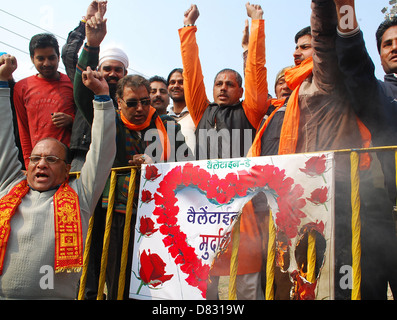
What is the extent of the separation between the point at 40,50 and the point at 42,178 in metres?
1.82

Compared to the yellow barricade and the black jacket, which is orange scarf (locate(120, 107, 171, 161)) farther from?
the black jacket

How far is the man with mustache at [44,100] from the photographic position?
12.2 feet

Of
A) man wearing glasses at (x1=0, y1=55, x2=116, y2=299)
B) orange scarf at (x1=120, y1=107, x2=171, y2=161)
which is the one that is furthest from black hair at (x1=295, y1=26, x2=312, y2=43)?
man wearing glasses at (x1=0, y1=55, x2=116, y2=299)

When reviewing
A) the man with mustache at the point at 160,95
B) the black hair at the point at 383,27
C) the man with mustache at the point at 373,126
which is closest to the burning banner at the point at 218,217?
the man with mustache at the point at 373,126

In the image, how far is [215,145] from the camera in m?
3.57

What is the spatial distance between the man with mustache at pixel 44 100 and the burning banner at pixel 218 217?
1.13m

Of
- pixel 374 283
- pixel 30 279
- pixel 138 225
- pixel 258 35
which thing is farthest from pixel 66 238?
pixel 258 35

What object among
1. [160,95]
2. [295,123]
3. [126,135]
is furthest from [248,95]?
[160,95]

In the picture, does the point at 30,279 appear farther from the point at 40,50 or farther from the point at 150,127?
the point at 40,50

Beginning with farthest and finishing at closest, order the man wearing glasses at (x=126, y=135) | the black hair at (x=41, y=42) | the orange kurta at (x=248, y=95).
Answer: the black hair at (x=41, y=42) → the man wearing glasses at (x=126, y=135) → the orange kurta at (x=248, y=95)

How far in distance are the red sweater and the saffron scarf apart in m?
1.18

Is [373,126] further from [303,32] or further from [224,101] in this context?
[224,101]

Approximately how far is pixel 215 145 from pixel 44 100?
1714 millimetres

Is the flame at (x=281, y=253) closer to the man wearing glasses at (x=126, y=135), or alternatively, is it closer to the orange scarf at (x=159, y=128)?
the man wearing glasses at (x=126, y=135)
